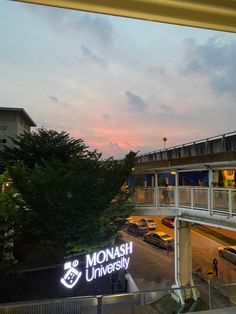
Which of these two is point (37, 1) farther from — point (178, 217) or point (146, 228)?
point (146, 228)

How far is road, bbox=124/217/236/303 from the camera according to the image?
21.5 metres

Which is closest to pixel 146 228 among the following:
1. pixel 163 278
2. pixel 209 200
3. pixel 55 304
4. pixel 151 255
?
pixel 151 255

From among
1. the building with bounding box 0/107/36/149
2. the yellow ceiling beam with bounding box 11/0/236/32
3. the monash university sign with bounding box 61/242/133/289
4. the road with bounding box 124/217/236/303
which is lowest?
the road with bounding box 124/217/236/303

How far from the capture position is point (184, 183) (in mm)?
28781

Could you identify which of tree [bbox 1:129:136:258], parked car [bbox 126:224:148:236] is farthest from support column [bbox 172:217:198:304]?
parked car [bbox 126:224:148:236]

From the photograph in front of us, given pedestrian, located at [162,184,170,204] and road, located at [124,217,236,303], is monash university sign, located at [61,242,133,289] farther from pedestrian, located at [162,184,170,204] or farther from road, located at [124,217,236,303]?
road, located at [124,217,236,303]

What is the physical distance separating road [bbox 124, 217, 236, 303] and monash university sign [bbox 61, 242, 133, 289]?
4959 millimetres

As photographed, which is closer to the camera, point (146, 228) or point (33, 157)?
point (33, 157)

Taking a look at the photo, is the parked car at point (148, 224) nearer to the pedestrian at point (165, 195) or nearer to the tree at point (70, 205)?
the pedestrian at point (165, 195)

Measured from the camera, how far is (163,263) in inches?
1019

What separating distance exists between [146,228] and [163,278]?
13.4 m

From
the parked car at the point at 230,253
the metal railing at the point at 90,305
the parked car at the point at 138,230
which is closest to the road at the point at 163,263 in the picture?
the parked car at the point at 230,253

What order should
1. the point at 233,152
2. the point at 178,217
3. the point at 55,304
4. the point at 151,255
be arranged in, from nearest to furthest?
the point at 55,304, the point at 233,152, the point at 178,217, the point at 151,255

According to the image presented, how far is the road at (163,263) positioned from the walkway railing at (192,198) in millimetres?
5414
